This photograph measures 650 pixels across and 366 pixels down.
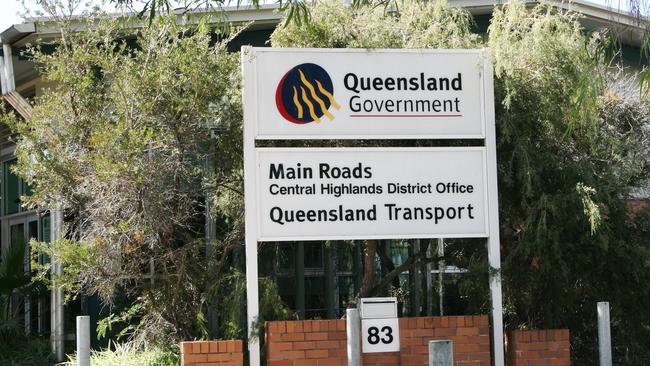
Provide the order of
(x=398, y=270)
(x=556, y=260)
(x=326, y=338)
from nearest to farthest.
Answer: (x=326, y=338) → (x=556, y=260) → (x=398, y=270)

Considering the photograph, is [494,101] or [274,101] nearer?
[274,101]

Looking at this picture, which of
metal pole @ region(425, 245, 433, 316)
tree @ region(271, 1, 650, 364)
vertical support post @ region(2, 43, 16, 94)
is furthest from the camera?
vertical support post @ region(2, 43, 16, 94)

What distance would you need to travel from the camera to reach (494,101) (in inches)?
402

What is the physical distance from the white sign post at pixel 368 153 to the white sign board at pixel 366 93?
0.03 ft

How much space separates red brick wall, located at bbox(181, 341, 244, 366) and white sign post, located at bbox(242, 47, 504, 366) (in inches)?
6.7

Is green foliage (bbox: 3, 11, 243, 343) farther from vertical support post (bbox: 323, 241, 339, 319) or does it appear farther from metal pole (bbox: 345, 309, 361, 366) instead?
vertical support post (bbox: 323, 241, 339, 319)

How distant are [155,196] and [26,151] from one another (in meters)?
1.64

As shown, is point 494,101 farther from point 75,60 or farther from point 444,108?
point 75,60

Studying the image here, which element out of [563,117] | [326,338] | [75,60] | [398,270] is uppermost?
[75,60]

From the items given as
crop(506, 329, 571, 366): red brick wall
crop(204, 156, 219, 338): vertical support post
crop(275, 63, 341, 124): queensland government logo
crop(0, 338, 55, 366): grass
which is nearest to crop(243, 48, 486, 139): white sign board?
crop(275, 63, 341, 124): queensland government logo

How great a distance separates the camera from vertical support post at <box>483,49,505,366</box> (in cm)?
965

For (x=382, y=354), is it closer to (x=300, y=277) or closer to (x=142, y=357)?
(x=142, y=357)

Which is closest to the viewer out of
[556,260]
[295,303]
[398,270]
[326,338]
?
[326,338]

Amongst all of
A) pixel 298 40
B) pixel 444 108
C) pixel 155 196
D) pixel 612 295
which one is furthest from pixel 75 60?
pixel 612 295
